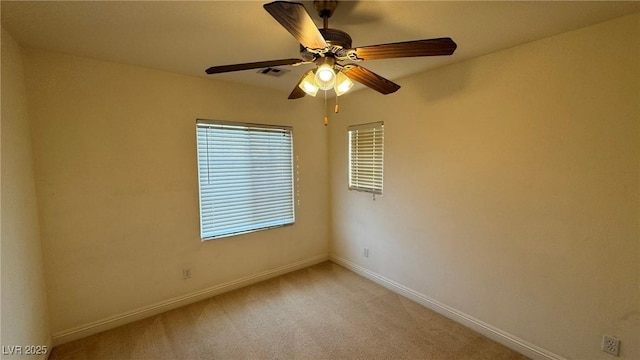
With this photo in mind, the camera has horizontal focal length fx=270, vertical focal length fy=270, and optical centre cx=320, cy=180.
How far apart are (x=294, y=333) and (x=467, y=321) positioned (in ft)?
5.12

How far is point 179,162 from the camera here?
2.72m

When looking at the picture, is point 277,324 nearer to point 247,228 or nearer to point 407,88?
point 247,228

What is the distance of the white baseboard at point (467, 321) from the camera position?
2053 mm

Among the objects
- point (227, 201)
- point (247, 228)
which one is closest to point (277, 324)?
point (247, 228)

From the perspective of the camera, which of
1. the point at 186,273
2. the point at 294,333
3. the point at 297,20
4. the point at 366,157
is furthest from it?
the point at 366,157

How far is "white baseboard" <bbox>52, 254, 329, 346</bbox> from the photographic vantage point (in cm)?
228

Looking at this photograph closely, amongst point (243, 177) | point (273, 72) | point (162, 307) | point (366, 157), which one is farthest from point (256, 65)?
point (162, 307)

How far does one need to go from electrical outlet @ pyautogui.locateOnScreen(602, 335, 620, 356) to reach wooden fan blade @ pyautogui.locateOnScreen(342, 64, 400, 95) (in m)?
2.14

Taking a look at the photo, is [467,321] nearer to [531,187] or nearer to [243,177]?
[531,187]

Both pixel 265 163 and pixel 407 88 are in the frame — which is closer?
pixel 407 88

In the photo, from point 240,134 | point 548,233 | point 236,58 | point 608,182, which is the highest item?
point 236,58

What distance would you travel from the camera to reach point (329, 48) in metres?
1.43

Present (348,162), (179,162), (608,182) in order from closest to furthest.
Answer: (608,182) → (179,162) → (348,162)

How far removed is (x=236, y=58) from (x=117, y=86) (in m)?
1.10
